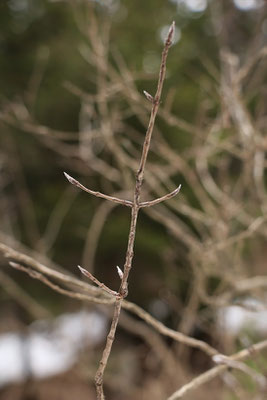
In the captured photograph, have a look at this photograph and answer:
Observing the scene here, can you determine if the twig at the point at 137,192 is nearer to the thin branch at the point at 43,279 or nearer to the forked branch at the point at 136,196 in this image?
the forked branch at the point at 136,196

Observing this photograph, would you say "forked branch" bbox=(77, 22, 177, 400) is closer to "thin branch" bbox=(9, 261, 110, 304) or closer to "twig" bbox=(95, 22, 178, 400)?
"twig" bbox=(95, 22, 178, 400)

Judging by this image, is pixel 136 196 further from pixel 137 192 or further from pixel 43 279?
pixel 43 279

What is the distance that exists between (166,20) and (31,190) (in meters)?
2.33

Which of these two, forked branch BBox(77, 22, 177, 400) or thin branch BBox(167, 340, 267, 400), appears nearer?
forked branch BBox(77, 22, 177, 400)

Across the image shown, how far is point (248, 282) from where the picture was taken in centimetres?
209

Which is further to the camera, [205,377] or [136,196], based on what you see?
[205,377]

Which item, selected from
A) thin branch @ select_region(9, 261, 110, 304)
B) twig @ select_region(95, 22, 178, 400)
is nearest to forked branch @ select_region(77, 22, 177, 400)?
twig @ select_region(95, 22, 178, 400)

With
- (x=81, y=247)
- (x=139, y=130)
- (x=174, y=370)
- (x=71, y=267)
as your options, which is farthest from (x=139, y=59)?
(x=174, y=370)

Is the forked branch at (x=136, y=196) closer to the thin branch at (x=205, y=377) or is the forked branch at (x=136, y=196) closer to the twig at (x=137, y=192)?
the twig at (x=137, y=192)

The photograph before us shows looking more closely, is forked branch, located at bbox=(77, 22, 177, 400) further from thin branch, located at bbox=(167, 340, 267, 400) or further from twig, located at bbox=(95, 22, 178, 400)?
thin branch, located at bbox=(167, 340, 267, 400)

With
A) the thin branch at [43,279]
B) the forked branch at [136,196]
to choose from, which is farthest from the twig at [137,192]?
the thin branch at [43,279]

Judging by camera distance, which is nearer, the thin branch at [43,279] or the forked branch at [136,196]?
the forked branch at [136,196]

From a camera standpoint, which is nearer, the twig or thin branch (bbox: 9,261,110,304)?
the twig

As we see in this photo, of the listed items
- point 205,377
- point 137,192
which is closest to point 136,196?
point 137,192
